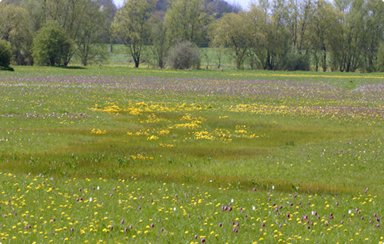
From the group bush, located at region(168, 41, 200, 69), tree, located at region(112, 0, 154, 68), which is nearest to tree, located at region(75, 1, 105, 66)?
tree, located at region(112, 0, 154, 68)

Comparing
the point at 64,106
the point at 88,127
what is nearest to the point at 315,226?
the point at 88,127

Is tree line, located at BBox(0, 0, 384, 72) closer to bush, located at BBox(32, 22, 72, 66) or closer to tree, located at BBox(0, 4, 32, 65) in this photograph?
tree, located at BBox(0, 4, 32, 65)

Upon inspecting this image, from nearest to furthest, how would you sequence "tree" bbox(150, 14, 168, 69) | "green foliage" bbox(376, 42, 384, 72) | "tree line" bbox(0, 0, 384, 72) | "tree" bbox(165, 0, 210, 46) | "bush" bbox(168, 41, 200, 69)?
"green foliage" bbox(376, 42, 384, 72) < "bush" bbox(168, 41, 200, 69) < "tree line" bbox(0, 0, 384, 72) < "tree" bbox(150, 14, 168, 69) < "tree" bbox(165, 0, 210, 46)

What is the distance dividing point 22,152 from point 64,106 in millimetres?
16440

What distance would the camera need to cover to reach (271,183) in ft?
55.7

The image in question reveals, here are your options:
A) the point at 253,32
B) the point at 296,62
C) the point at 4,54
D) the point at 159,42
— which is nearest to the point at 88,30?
the point at 159,42

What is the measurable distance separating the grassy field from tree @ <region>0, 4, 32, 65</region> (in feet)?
271

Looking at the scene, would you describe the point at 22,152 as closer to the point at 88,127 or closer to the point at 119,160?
the point at 119,160

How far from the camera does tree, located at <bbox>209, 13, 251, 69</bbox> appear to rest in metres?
126

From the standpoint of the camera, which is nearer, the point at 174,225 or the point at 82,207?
the point at 174,225

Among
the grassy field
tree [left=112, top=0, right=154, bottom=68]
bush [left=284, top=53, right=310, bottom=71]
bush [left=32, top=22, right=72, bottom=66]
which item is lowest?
the grassy field

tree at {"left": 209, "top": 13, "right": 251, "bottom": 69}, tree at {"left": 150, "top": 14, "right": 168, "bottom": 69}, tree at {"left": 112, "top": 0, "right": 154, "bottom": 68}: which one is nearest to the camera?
tree at {"left": 209, "top": 13, "right": 251, "bottom": 69}

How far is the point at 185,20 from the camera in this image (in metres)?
137

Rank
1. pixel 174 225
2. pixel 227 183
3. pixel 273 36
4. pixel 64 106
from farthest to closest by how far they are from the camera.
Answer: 1. pixel 273 36
2. pixel 64 106
3. pixel 227 183
4. pixel 174 225
